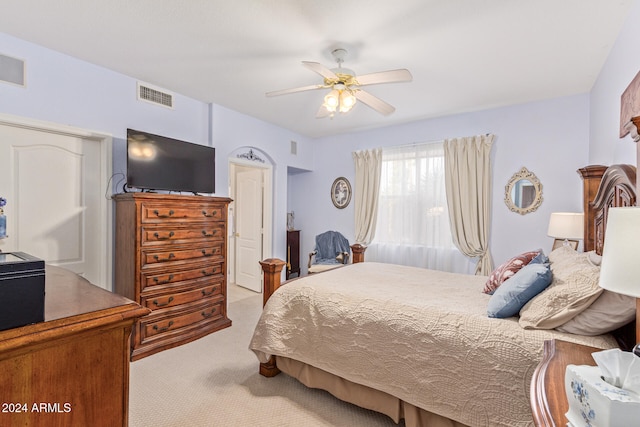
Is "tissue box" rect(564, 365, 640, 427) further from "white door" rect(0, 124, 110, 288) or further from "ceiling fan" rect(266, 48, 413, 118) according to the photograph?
"white door" rect(0, 124, 110, 288)

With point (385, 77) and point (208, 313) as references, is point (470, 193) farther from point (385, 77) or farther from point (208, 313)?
point (208, 313)

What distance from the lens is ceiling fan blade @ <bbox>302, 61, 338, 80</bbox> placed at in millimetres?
2149

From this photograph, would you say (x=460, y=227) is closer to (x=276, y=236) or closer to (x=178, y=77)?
(x=276, y=236)

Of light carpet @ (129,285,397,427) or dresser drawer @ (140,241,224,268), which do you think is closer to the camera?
light carpet @ (129,285,397,427)

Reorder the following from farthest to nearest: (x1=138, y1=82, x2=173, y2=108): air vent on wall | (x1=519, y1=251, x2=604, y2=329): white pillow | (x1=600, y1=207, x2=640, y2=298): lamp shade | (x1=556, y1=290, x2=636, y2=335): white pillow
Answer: (x1=138, y1=82, x2=173, y2=108): air vent on wall < (x1=519, y1=251, x2=604, y2=329): white pillow < (x1=556, y1=290, x2=636, y2=335): white pillow < (x1=600, y1=207, x2=640, y2=298): lamp shade

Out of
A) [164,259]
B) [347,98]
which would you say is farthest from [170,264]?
[347,98]

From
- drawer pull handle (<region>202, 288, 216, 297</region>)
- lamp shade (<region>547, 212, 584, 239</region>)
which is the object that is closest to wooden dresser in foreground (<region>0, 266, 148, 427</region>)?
drawer pull handle (<region>202, 288, 216, 297</region>)

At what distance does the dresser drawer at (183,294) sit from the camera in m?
2.93

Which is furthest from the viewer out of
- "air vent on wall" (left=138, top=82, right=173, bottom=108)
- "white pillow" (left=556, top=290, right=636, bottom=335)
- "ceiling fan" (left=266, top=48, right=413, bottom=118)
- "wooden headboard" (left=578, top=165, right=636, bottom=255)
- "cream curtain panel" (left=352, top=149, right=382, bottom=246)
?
"cream curtain panel" (left=352, top=149, right=382, bottom=246)

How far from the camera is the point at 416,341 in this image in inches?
70.5

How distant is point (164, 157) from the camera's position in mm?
3119

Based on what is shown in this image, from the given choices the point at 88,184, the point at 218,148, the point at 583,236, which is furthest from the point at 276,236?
the point at 583,236

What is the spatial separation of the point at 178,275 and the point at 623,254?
323 centimetres

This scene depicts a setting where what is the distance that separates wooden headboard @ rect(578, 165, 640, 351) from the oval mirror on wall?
100 cm
